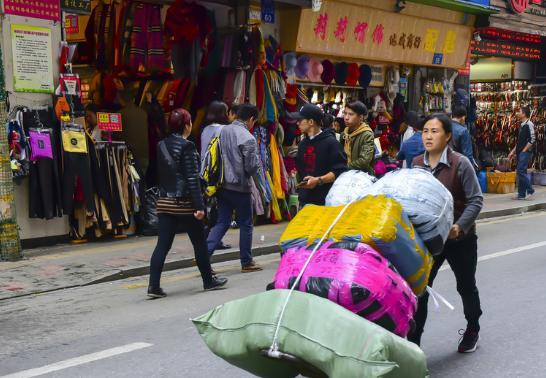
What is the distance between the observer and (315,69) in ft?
46.0

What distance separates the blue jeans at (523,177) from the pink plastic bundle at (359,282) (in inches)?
521

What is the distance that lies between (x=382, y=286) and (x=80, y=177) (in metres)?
7.13

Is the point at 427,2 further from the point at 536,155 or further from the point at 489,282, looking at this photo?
the point at 489,282

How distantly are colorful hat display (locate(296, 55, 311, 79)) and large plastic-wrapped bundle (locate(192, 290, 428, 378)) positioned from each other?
10132 millimetres

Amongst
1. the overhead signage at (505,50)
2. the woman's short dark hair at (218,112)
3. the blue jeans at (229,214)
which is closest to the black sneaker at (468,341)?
the blue jeans at (229,214)

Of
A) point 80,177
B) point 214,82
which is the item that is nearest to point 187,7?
point 214,82

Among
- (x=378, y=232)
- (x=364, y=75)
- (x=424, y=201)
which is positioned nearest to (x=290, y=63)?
(x=364, y=75)

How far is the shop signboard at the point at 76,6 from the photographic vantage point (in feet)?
33.0

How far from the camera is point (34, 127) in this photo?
9.73 metres

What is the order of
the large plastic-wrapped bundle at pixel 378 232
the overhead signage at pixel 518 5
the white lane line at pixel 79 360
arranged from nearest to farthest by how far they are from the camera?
the large plastic-wrapped bundle at pixel 378 232, the white lane line at pixel 79 360, the overhead signage at pixel 518 5

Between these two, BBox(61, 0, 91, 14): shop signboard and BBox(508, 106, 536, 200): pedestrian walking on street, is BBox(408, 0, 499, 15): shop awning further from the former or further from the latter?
BBox(61, 0, 91, 14): shop signboard

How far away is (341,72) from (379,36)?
45.8 inches

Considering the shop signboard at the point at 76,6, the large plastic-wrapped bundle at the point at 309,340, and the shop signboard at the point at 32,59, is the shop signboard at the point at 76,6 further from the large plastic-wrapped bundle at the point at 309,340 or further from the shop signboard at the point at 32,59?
the large plastic-wrapped bundle at the point at 309,340

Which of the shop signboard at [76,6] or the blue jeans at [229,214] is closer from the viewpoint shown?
the blue jeans at [229,214]
